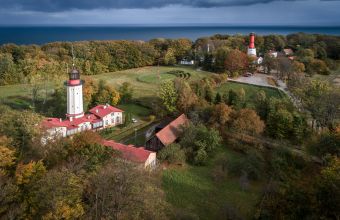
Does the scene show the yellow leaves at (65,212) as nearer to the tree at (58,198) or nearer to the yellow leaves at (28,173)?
the tree at (58,198)

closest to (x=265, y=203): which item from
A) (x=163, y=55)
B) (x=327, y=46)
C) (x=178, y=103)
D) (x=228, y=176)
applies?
(x=228, y=176)

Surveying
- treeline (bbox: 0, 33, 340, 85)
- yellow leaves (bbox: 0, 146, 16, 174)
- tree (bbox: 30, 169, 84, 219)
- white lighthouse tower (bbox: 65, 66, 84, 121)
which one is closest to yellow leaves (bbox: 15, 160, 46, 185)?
yellow leaves (bbox: 0, 146, 16, 174)

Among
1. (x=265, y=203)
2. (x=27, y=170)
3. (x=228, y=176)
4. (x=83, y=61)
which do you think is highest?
(x=83, y=61)

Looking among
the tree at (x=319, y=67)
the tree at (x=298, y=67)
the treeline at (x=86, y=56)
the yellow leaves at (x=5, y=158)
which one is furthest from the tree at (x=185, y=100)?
the tree at (x=319, y=67)

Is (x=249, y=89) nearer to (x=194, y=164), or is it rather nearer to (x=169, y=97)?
(x=169, y=97)

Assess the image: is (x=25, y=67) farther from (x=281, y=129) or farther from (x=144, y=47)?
(x=281, y=129)
